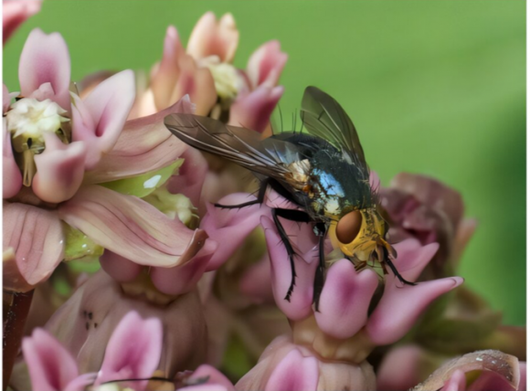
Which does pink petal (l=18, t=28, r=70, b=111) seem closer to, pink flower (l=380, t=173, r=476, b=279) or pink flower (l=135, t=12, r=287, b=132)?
pink flower (l=135, t=12, r=287, b=132)

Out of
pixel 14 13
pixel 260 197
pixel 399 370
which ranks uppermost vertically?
pixel 14 13

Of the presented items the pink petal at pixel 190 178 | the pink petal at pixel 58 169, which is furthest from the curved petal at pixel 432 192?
the pink petal at pixel 58 169

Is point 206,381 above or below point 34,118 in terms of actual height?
below

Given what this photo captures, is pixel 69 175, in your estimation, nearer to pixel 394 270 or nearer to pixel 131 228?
pixel 131 228

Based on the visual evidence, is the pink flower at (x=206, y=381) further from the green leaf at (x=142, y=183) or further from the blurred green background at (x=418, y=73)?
the blurred green background at (x=418, y=73)

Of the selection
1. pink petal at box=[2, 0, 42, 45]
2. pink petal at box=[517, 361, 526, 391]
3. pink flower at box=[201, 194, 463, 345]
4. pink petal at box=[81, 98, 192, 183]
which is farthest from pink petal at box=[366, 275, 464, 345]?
pink petal at box=[2, 0, 42, 45]

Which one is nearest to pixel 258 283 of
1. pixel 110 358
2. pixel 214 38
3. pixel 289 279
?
pixel 289 279
